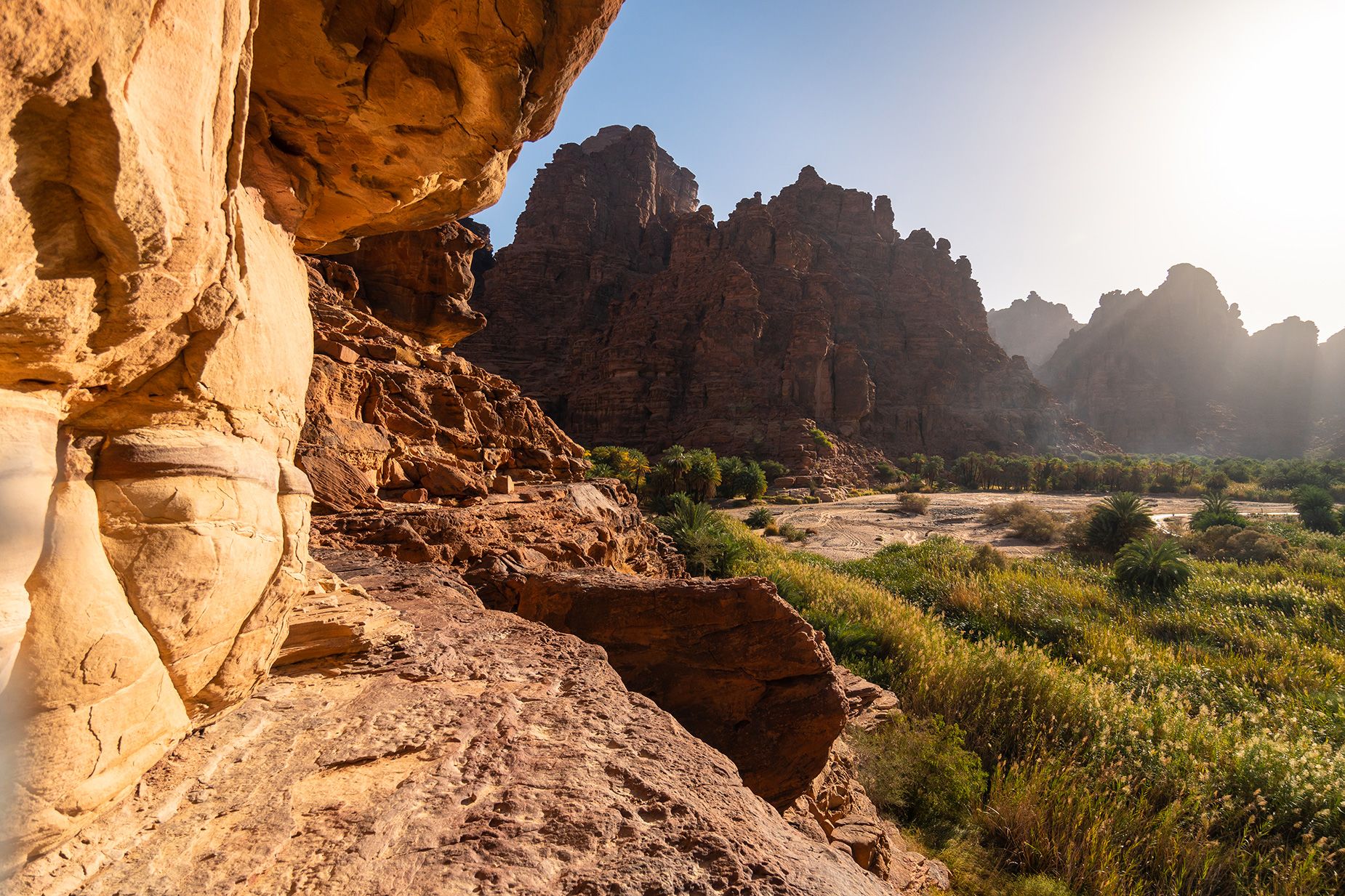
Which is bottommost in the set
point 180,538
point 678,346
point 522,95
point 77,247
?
point 180,538

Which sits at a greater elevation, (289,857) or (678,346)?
(678,346)

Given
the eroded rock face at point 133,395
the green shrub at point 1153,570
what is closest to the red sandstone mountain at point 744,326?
the green shrub at point 1153,570

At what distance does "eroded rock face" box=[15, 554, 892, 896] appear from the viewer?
153 centimetres

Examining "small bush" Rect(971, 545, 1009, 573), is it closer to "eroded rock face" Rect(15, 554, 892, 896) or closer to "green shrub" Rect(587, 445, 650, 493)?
"eroded rock face" Rect(15, 554, 892, 896)

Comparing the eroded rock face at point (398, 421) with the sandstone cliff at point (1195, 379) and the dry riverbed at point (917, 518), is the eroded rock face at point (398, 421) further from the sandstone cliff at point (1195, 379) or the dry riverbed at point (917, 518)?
the sandstone cliff at point (1195, 379)

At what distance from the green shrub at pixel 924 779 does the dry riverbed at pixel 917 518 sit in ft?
47.5

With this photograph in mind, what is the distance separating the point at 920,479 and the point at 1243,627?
3697cm

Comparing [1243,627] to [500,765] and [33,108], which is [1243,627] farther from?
[33,108]

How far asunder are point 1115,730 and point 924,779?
252cm

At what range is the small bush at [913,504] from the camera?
1309 inches

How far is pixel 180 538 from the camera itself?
5.74 ft

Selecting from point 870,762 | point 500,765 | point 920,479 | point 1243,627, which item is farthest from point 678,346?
point 500,765

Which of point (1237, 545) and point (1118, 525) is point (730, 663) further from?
point (1237, 545)

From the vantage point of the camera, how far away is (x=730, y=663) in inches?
172
